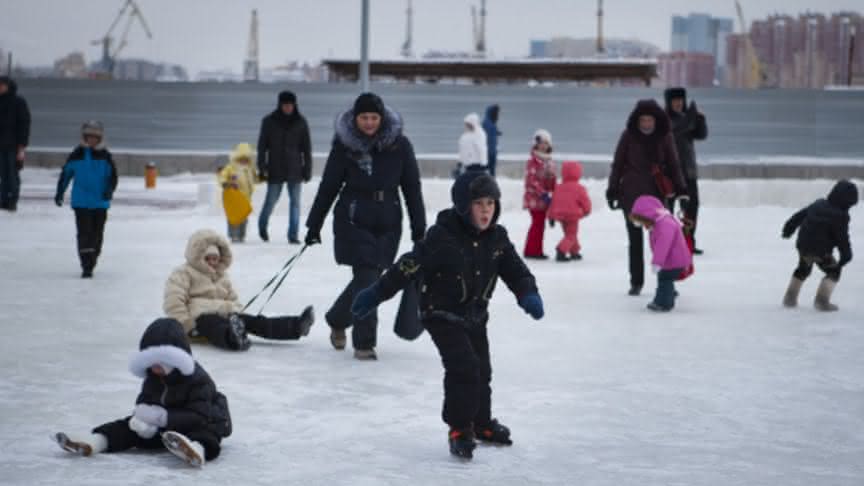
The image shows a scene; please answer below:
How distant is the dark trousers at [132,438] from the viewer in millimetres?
6930

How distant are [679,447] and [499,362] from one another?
2.54 metres

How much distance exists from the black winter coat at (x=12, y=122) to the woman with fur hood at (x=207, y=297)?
10.7 meters

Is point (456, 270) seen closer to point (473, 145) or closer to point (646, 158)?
point (646, 158)

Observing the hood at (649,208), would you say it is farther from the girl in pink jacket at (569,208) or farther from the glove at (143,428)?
the glove at (143,428)

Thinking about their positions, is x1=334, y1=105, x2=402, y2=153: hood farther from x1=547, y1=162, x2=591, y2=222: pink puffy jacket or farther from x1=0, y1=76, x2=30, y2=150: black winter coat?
x1=0, y1=76, x2=30, y2=150: black winter coat

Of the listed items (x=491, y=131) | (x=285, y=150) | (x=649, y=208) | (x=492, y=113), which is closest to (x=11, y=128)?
(x=285, y=150)

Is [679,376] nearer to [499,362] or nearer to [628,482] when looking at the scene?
[499,362]

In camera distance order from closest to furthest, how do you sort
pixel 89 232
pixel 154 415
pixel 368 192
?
pixel 154 415 → pixel 368 192 → pixel 89 232

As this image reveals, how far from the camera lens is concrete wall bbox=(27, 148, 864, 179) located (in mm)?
29219

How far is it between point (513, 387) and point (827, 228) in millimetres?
4119

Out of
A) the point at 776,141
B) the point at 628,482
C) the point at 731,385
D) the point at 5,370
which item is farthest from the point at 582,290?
the point at 776,141

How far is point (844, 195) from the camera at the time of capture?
12.0 meters

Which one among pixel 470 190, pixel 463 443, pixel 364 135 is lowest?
pixel 463 443

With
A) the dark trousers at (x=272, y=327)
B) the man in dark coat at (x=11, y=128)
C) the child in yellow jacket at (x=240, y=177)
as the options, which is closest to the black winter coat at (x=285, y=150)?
the child in yellow jacket at (x=240, y=177)
